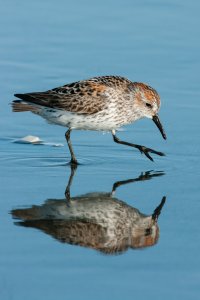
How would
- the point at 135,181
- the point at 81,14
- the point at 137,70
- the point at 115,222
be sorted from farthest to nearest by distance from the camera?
the point at 81,14
the point at 137,70
the point at 135,181
the point at 115,222

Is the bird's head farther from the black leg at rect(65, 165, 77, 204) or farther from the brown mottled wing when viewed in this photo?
the black leg at rect(65, 165, 77, 204)

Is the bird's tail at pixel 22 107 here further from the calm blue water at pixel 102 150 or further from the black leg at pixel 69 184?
the black leg at pixel 69 184

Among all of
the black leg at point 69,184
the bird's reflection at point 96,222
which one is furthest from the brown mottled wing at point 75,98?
the bird's reflection at point 96,222

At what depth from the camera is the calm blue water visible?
7234 millimetres

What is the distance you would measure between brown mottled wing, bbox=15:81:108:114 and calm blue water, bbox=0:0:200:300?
49 cm

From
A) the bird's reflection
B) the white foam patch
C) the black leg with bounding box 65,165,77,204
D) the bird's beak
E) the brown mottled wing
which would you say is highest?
the brown mottled wing

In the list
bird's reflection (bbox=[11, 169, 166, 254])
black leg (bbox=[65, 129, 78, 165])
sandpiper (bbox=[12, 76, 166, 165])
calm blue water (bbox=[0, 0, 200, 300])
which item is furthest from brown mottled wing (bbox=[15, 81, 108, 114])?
bird's reflection (bbox=[11, 169, 166, 254])

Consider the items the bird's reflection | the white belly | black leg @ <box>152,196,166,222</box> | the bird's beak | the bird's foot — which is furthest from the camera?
the white belly

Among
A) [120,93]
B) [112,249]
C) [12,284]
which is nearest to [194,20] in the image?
[120,93]

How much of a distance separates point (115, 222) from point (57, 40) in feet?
21.8

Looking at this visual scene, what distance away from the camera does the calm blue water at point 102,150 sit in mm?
7234

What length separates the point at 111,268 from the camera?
7.43 metres

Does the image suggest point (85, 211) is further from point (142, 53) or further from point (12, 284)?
point (142, 53)

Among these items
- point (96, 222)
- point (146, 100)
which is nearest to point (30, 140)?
point (146, 100)
